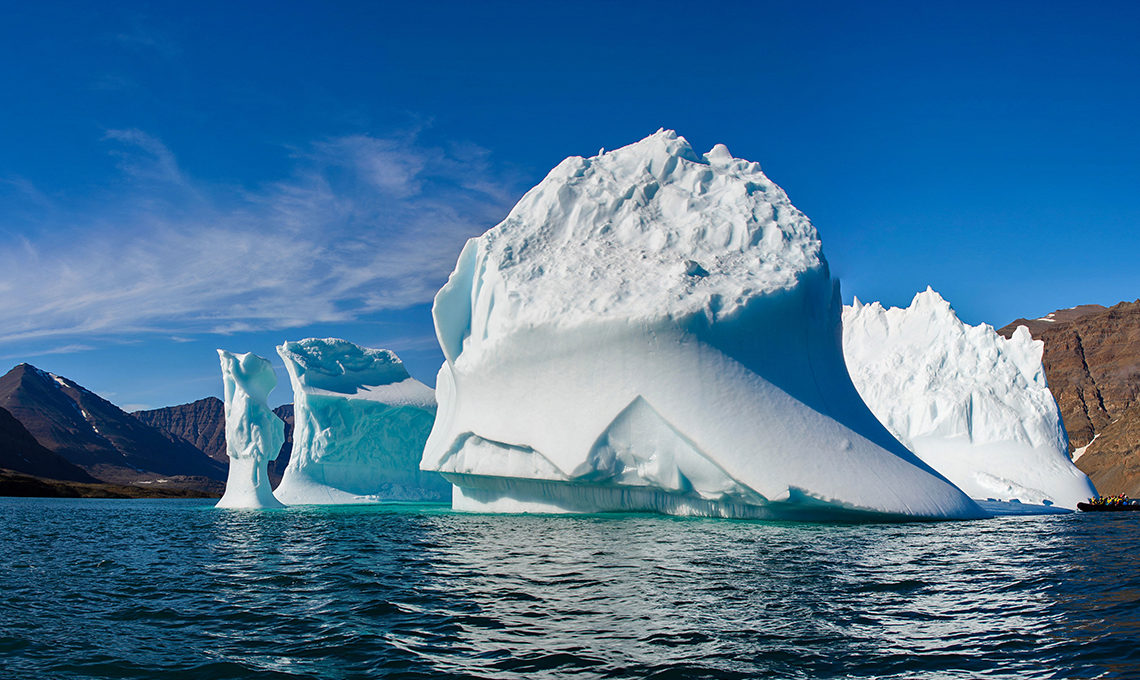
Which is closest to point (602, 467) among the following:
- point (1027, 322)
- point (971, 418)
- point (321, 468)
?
point (321, 468)

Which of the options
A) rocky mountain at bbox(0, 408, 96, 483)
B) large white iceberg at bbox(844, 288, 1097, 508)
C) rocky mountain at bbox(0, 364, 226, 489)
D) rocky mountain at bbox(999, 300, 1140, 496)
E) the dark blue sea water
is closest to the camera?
the dark blue sea water

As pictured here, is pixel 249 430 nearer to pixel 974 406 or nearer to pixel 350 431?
pixel 350 431

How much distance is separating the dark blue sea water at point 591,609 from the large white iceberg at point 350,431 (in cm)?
2122

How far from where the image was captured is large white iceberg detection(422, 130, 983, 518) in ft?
52.7

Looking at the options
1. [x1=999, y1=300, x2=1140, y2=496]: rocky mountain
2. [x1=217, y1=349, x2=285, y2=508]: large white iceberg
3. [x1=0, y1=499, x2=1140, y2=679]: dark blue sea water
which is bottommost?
[x1=0, y1=499, x2=1140, y2=679]: dark blue sea water

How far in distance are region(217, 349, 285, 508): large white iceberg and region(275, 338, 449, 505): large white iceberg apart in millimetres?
3949

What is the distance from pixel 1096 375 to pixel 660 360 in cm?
10637

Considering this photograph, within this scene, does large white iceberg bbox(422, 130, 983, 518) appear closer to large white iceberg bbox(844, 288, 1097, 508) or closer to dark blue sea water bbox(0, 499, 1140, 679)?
dark blue sea water bbox(0, 499, 1140, 679)

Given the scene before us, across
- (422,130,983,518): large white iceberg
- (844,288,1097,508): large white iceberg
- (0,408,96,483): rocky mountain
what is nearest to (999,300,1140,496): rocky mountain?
(844,288,1097,508): large white iceberg

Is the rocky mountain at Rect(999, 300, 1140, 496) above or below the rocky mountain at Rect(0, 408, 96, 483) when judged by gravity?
above

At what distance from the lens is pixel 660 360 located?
1711 cm

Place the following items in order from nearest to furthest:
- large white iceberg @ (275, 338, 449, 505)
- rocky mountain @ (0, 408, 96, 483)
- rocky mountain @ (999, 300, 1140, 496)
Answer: large white iceberg @ (275, 338, 449, 505)
rocky mountain @ (999, 300, 1140, 496)
rocky mountain @ (0, 408, 96, 483)

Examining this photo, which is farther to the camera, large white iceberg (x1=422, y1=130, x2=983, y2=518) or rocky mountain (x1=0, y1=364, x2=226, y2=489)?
rocky mountain (x1=0, y1=364, x2=226, y2=489)

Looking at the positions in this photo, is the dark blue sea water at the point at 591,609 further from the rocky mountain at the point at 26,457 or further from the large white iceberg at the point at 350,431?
the rocky mountain at the point at 26,457
